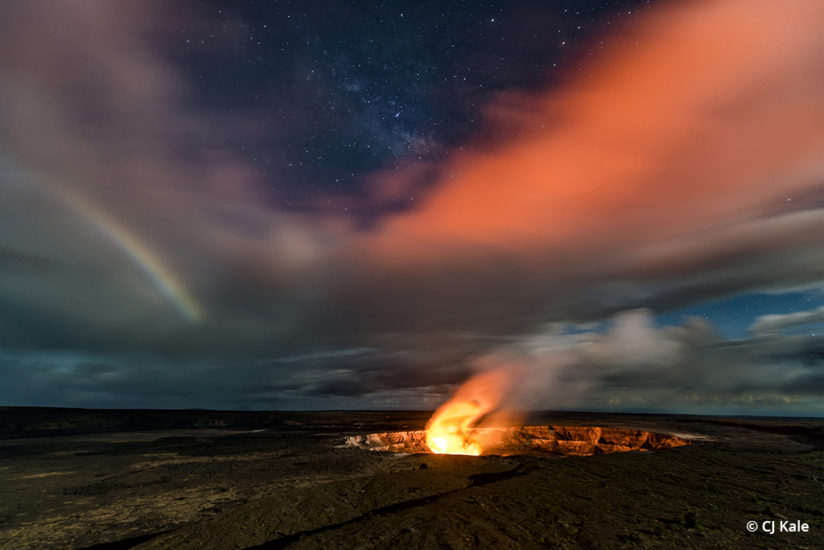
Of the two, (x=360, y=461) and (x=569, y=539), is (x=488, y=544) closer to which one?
(x=569, y=539)

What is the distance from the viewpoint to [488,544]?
8188 mm

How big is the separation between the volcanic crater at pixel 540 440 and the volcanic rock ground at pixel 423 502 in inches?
467

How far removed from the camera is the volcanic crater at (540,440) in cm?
3119

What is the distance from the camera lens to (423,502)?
37.6ft

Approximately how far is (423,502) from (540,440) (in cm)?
2735

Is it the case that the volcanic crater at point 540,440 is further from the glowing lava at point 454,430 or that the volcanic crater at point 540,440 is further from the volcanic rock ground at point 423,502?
the volcanic rock ground at point 423,502

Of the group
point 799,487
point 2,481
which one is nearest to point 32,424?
point 2,481

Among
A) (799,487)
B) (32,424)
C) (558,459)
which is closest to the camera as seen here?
(799,487)

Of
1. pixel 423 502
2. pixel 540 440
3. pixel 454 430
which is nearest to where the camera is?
pixel 423 502

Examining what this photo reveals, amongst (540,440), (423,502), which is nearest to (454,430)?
(540,440)

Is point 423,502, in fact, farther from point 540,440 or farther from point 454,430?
point 540,440

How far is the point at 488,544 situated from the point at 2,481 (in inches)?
824

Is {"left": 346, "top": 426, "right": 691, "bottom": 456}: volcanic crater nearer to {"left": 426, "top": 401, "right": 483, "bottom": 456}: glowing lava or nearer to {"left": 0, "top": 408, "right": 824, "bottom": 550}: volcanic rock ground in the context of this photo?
{"left": 426, "top": 401, "right": 483, "bottom": 456}: glowing lava

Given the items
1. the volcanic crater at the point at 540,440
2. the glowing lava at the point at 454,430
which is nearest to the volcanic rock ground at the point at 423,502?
the volcanic crater at the point at 540,440
